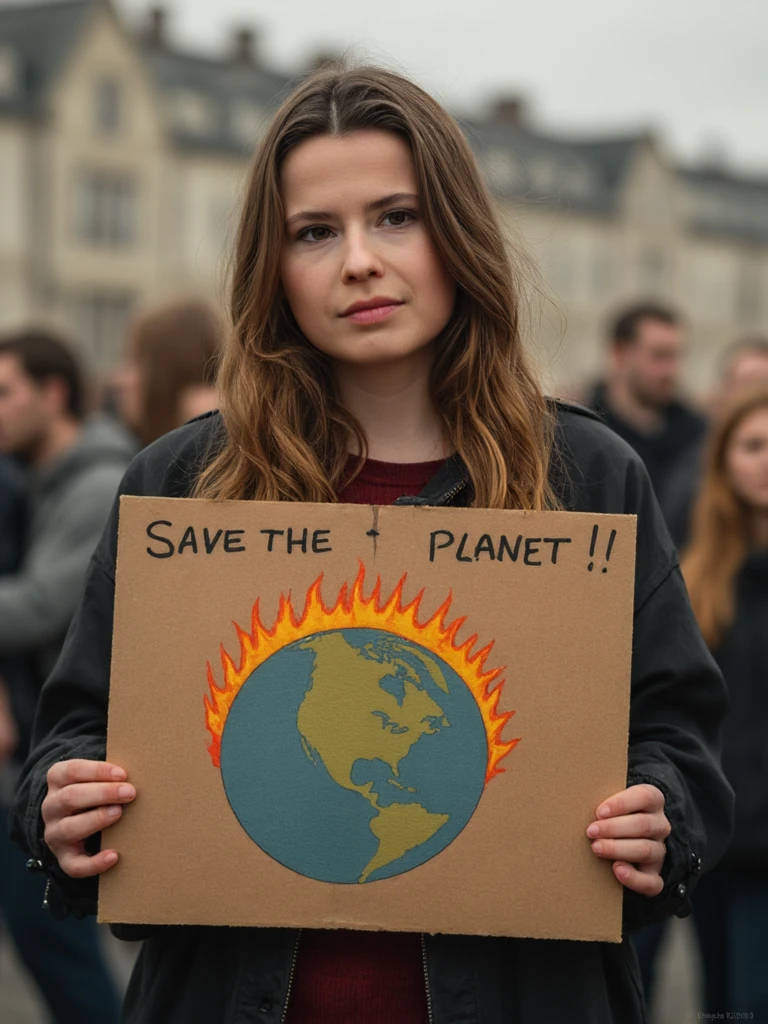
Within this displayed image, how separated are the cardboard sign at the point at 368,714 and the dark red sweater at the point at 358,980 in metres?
0.10

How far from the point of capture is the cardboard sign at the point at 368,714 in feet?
6.95

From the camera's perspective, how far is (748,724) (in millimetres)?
4258

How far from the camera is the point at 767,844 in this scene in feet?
13.5

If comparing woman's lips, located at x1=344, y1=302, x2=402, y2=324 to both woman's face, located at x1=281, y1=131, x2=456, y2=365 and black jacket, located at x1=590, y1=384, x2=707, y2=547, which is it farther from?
black jacket, located at x1=590, y1=384, x2=707, y2=547

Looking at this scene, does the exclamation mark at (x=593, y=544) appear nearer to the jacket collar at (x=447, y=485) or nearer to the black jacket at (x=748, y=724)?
the jacket collar at (x=447, y=485)

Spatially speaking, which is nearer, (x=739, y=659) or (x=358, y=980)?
(x=358, y=980)

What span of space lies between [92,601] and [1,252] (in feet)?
120

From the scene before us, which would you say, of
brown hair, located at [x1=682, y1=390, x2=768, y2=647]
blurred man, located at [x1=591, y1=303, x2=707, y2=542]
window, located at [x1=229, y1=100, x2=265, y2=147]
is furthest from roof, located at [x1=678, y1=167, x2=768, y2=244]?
Result: brown hair, located at [x1=682, y1=390, x2=768, y2=647]

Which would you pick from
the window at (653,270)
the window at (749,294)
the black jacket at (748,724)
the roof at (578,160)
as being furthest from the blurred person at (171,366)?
the window at (749,294)

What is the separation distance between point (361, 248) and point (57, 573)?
8.49 ft

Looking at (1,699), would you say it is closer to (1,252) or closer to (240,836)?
(240,836)

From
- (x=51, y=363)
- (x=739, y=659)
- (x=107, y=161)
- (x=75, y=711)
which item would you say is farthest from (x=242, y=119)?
(x=75, y=711)

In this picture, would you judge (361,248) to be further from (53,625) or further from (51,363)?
(51,363)

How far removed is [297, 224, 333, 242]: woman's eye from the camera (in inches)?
90.4
